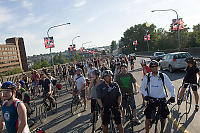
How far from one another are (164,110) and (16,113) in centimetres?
327

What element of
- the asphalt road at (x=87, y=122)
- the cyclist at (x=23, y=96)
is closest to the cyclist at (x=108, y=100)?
the asphalt road at (x=87, y=122)

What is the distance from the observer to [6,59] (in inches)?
5261

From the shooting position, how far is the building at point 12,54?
13012 centimetres

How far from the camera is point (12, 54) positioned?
134 m

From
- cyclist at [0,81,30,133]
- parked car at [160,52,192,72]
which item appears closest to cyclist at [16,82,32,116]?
cyclist at [0,81,30,133]

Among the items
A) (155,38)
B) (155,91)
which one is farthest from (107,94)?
(155,38)

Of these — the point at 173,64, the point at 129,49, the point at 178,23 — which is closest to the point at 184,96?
the point at 173,64

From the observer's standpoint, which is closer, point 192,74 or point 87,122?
point 192,74

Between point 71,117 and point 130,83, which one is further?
point 71,117

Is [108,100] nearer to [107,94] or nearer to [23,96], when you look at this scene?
[107,94]

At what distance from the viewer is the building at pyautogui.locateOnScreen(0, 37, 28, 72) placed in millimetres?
130125

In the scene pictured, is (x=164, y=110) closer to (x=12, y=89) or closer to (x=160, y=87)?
(x=160, y=87)

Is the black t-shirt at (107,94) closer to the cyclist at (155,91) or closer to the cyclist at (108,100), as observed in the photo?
the cyclist at (108,100)

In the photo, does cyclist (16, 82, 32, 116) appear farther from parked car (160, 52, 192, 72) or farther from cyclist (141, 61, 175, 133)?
parked car (160, 52, 192, 72)
